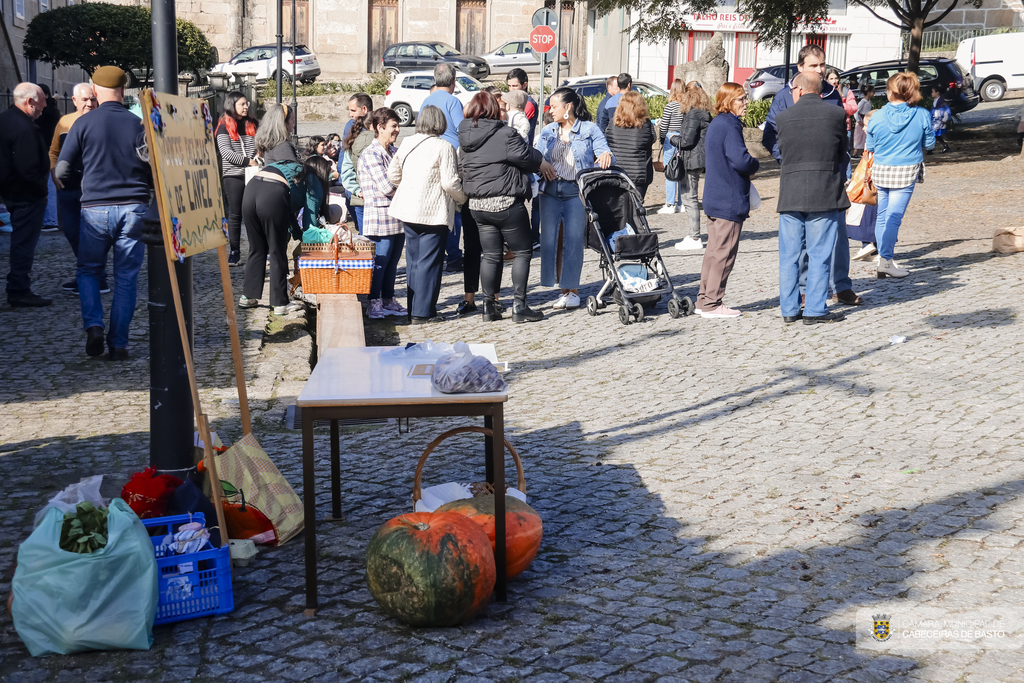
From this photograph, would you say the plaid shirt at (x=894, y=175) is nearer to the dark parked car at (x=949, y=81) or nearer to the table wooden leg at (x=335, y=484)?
the table wooden leg at (x=335, y=484)

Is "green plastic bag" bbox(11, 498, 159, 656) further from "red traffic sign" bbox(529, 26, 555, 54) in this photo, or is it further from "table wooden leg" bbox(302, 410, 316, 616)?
"red traffic sign" bbox(529, 26, 555, 54)

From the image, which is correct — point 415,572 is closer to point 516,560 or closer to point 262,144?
point 516,560

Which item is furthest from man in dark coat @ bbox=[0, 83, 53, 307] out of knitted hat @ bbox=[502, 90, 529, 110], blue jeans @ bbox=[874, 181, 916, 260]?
blue jeans @ bbox=[874, 181, 916, 260]

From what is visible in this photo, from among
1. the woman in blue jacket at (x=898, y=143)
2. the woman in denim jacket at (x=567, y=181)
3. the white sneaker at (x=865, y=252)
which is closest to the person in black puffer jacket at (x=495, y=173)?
the woman in denim jacket at (x=567, y=181)

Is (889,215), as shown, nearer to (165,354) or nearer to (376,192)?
(376,192)

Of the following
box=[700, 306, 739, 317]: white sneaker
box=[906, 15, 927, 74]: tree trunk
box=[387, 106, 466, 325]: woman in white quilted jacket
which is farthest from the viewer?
box=[906, 15, 927, 74]: tree trunk

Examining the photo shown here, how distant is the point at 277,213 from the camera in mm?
9203

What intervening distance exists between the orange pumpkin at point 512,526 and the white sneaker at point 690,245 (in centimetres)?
946

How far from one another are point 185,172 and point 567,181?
593 centimetres

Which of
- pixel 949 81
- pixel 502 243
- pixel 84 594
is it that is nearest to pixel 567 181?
pixel 502 243

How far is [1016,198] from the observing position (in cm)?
1669

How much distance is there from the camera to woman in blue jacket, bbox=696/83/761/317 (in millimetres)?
8836

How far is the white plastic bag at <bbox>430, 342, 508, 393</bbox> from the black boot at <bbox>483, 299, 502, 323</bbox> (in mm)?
5769

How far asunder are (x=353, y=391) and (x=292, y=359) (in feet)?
15.5
